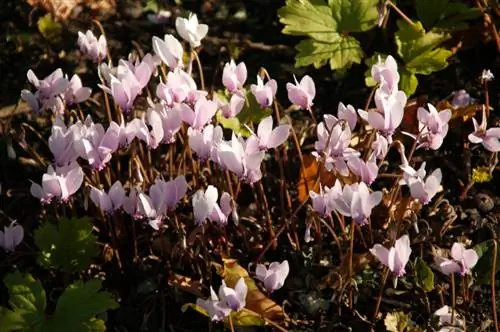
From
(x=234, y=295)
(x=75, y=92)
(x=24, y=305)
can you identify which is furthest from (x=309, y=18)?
(x=24, y=305)

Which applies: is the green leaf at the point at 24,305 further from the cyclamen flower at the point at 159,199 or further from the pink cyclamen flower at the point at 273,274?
the pink cyclamen flower at the point at 273,274

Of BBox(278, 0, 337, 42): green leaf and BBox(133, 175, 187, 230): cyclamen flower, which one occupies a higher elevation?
BBox(278, 0, 337, 42): green leaf

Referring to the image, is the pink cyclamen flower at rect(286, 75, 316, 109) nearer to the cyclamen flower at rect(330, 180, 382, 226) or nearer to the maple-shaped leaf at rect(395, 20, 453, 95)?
the cyclamen flower at rect(330, 180, 382, 226)

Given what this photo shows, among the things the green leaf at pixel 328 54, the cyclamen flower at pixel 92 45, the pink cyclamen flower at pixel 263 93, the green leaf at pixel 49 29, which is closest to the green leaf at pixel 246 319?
the pink cyclamen flower at pixel 263 93

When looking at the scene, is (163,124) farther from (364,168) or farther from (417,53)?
(417,53)

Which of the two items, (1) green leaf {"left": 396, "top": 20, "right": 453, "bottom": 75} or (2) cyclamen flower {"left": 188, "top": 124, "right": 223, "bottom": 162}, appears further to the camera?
(1) green leaf {"left": 396, "top": 20, "right": 453, "bottom": 75}

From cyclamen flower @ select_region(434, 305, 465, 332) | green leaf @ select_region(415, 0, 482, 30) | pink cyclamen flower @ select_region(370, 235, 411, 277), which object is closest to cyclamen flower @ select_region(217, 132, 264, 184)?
pink cyclamen flower @ select_region(370, 235, 411, 277)
